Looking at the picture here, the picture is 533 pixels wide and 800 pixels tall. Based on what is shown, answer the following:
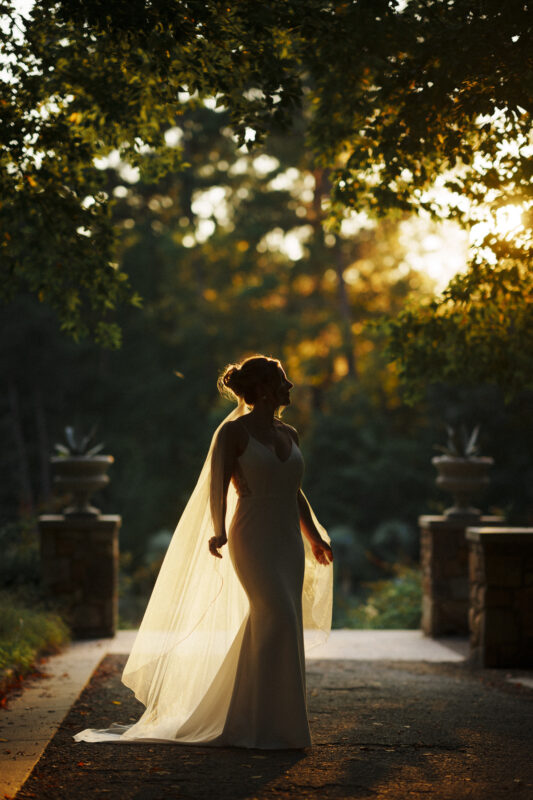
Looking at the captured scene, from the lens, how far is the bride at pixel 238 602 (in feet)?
16.5

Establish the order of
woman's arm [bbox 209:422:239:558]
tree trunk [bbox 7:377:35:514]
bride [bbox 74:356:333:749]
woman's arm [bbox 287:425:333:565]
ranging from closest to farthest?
bride [bbox 74:356:333:749] < woman's arm [bbox 209:422:239:558] < woman's arm [bbox 287:425:333:565] < tree trunk [bbox 7:377:35:514]

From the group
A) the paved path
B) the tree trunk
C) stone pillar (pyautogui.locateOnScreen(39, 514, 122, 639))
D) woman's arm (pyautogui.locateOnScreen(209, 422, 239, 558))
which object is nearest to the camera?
the paved path

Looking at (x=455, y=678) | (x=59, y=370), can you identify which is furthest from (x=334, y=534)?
(x=455, y=678)

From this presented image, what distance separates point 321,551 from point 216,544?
0.79 metres

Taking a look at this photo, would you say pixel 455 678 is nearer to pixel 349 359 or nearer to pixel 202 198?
pixel 349 359

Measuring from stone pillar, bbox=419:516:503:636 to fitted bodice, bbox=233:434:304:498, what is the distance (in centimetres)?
531

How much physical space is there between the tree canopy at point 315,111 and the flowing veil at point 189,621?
273 cm

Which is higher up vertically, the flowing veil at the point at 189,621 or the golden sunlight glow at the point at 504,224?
the golden sunlight glow at the point at 504,224

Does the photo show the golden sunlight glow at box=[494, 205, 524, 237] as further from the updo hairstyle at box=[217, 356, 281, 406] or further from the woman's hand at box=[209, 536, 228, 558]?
the woman's hand at box=[209, 536, 228, 558]

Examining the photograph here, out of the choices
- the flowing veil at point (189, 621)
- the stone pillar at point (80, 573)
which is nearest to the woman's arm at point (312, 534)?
the flowing veil at point (189, 621)

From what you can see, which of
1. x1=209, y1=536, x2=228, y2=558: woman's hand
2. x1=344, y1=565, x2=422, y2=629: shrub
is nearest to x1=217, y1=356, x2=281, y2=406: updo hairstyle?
x1=209, y1=536, x2=228, y2=558: woman's hand

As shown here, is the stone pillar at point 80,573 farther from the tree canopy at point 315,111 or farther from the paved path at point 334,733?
the tree canopy at point 315,111

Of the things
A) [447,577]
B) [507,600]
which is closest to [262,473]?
[507,600]

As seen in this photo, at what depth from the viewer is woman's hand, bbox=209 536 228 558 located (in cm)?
515
